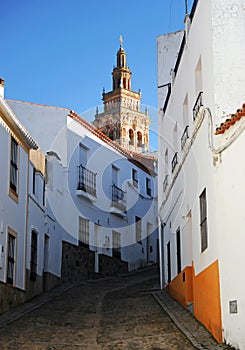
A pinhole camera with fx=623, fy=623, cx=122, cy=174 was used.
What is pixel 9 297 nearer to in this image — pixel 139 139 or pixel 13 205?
pixel 13 205

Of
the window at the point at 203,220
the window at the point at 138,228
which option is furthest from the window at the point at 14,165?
the window at the point at 138,228

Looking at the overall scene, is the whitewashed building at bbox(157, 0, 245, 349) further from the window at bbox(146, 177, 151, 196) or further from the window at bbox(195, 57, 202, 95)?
the window at bbox(146, 177, 151, 196)

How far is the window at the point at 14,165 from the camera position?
1681 centimetres

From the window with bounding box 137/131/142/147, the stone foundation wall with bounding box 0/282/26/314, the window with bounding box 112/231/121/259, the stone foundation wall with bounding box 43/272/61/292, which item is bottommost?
the stone foundation wall with bounding box 0/282/26/314

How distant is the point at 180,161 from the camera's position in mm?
15688

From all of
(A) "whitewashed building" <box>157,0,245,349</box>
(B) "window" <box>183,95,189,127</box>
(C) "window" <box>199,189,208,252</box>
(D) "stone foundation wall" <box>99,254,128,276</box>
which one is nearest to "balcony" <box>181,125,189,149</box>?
(A) "whitewashed building" <box>157,0,245,349</box>

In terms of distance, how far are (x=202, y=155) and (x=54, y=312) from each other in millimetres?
6142

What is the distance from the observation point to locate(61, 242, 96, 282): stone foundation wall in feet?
79.0

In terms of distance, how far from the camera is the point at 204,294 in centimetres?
1205

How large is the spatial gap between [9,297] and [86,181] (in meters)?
11.5

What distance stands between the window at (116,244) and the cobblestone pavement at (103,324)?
30.4ft

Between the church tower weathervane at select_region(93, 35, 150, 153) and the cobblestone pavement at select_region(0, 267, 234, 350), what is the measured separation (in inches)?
2511

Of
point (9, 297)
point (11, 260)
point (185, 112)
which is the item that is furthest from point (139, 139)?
point (9, 297)

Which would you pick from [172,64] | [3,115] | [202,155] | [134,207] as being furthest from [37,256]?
[134,207]
